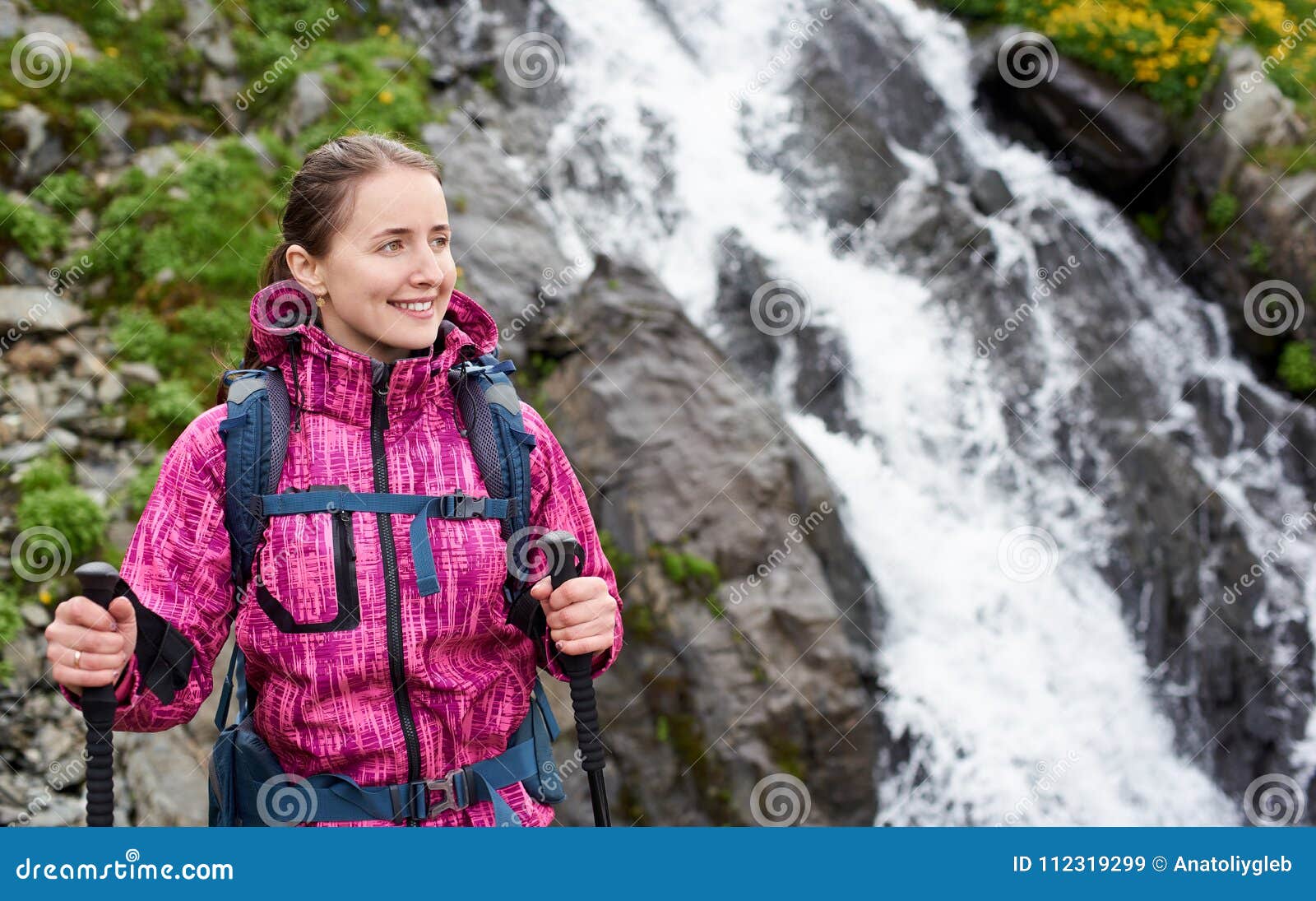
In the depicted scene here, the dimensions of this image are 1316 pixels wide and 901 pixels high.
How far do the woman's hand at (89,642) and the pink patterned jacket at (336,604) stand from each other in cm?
9

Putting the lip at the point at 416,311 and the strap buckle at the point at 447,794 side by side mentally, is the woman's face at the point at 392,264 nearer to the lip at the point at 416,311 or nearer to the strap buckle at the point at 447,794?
the lip at the point at 416,311

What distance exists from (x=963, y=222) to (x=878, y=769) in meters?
6.32

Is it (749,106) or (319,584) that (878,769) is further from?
(749,106)

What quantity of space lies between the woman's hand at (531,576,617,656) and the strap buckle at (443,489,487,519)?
23 cm

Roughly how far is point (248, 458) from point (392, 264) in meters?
0.56

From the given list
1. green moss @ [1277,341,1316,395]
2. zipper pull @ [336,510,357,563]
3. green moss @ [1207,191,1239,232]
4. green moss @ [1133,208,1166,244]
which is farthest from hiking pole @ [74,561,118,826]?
green moss @ [1133,208,1166,244]

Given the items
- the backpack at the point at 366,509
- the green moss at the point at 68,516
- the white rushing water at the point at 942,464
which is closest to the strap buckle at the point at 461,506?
the backpack at the point at 366,509

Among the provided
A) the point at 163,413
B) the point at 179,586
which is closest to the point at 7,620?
the point at 163,413

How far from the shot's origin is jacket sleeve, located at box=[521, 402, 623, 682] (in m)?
2.53

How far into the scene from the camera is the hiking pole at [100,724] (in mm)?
A: 1933

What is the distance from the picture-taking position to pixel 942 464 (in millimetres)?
9547
